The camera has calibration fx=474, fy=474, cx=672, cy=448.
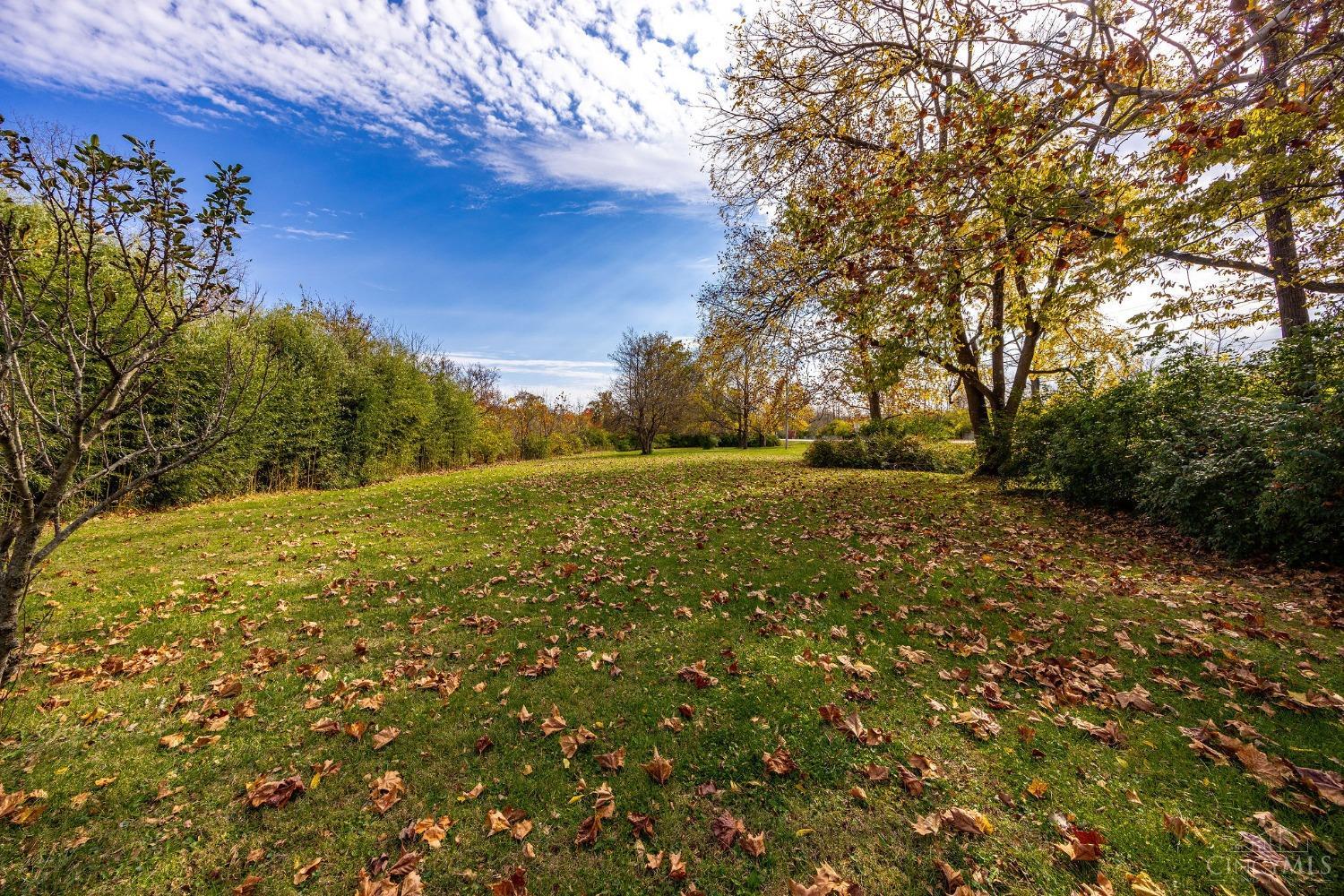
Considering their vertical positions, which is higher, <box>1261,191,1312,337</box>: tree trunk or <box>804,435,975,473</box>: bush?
<box>1261,191,1312,337</box>: tree trunk

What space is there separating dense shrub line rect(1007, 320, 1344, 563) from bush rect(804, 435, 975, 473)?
7.54 meters

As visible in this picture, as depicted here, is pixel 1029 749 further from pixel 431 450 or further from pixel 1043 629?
pixel 431 450

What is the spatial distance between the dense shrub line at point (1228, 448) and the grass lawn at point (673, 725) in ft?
2.51

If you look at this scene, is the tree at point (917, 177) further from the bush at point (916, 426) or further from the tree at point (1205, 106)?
the bush at point (916, 426)

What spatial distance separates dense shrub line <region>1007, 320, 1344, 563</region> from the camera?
5.78 metres

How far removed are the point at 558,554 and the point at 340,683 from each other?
139 inches

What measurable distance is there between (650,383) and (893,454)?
17718 millimetres

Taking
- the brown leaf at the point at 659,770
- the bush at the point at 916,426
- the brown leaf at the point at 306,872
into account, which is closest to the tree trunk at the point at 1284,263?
the bush at the point at 916,426

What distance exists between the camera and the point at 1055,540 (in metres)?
7.89

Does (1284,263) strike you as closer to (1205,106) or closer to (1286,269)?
(1286,269)

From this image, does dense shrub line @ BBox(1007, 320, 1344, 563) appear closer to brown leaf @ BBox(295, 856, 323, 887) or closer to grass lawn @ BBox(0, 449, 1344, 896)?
grass lawn @ BBox(0, 449, 1344, 896)

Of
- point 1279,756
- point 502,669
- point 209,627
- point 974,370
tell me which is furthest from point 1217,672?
point 974,370

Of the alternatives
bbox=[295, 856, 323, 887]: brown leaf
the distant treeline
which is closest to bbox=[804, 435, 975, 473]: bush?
the distant treeline

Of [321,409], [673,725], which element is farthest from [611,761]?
[321,409]
